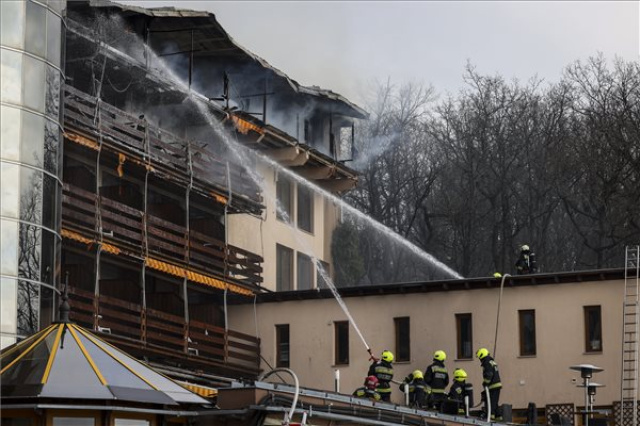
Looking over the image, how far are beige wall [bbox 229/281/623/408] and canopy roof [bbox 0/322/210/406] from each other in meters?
21.0

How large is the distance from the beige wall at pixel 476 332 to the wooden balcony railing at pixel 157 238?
5.62 feet

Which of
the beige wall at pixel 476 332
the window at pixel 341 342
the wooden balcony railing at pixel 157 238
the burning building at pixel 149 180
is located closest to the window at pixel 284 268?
the burning building at pixel 149 180

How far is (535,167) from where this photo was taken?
76.9 m

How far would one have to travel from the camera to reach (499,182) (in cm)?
7825

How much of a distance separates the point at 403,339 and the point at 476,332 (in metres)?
2.53

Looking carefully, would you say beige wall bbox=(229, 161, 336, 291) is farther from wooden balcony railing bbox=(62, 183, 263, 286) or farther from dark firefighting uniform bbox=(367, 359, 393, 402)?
dark firefighting uniform bbox=(367, 359, 393, 402)

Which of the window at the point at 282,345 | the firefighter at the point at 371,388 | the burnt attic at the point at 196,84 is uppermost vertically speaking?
the burnt attic at the point at 196,84

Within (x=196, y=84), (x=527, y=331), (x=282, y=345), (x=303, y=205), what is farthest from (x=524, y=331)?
(x=196, y=84)

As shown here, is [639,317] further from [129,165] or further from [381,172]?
[381,172]

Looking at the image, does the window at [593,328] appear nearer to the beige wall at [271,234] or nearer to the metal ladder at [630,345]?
the metal ladder at [630,345]

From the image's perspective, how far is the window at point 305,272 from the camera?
5831 centimetres

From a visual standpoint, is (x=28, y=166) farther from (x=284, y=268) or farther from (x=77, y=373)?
(x=284, y=268)

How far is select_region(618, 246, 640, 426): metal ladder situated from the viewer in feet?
146

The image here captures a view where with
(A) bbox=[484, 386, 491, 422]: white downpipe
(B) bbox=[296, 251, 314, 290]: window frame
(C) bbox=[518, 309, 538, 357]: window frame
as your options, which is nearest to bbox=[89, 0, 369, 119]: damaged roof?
(B) bbox=[296, 251, 314, 290]: window frame
